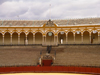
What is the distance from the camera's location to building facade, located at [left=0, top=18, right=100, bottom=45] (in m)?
40.1

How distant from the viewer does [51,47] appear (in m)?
37.1

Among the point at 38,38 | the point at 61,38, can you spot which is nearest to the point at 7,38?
the point at 38,38

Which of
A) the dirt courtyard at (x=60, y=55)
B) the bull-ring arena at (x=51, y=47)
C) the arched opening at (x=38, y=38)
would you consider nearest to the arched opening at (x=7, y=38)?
the bull-ring arena at (x=51, y=47)

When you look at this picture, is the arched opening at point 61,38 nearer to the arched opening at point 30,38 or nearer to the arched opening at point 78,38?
the arched opening at point 78,38

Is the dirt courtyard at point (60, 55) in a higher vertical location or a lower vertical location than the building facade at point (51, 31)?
lower

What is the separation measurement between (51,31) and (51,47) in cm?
506

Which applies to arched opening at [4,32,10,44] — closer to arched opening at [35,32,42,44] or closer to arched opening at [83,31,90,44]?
arched opening at [35,32,42,44]

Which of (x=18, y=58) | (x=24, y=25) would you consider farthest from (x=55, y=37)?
(x=18, y=58)

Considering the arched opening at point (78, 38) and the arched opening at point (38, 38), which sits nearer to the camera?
the arched opening at point (78, 38)

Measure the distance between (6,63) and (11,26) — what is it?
1461cm

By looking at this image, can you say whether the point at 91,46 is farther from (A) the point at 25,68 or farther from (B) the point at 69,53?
(A) the point at 25,68

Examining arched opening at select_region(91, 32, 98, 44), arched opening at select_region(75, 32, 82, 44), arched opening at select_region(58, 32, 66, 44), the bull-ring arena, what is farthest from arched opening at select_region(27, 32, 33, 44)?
arched opening at select_region(91, 32, 98, 44)

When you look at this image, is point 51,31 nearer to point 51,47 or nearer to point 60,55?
point 51,47

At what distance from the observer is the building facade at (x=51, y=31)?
4006 cm
